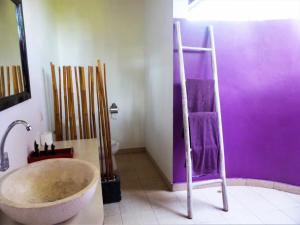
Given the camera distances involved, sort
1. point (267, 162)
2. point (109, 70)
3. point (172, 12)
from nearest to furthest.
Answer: point (172, 12), point (267, 162), point (109, 70)

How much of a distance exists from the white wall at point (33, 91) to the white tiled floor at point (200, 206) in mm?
1006

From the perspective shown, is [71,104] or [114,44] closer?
[71,104]

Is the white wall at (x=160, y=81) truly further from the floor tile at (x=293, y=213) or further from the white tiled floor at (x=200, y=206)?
the floor tile at (x=293, y=213)

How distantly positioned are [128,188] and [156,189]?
0.31 metres

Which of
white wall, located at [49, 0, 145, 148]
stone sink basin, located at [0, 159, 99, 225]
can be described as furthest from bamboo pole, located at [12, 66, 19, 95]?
white wall, located at [49, 0, 145, 148]

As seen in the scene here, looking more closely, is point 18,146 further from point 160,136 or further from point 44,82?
point 160,136

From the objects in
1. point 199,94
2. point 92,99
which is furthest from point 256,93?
point 92,99

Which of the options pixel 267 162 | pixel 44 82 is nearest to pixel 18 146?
pixel 44 82

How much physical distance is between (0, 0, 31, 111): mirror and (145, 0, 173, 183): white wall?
1281 millimetres

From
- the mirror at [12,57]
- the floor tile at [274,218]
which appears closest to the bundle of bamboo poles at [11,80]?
the mirror at [12,57]

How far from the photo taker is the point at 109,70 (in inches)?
129

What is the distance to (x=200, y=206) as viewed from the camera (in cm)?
214

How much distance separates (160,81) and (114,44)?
3.51 feet

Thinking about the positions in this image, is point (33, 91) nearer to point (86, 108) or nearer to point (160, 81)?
point (86, 108)
